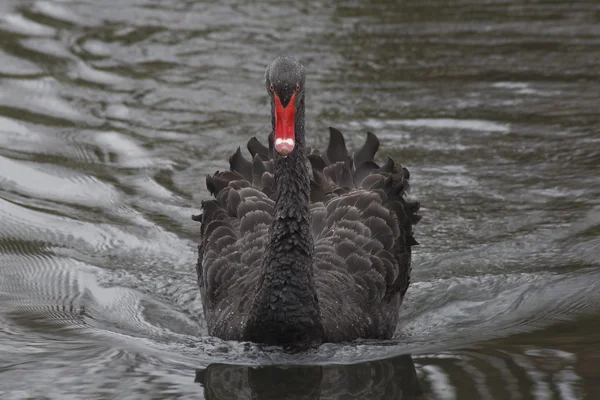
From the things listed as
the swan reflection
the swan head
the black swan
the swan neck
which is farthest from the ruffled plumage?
the swan head

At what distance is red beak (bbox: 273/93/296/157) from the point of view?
568 cm

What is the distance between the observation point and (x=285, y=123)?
576 cm

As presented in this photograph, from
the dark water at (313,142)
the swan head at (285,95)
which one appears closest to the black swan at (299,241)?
the swan head at (285,95)

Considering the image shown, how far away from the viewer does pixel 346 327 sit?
6.34 metres

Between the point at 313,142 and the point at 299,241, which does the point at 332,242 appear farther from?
the point at 313,142

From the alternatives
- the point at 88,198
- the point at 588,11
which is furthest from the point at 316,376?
the point at 588,11

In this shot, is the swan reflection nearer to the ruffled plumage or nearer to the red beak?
the ruffled plumage

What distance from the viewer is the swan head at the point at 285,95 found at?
5734 mm

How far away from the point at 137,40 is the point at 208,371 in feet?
24.4

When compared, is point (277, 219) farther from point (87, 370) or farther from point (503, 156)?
point (503, 156)

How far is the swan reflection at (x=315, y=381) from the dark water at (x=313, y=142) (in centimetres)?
2

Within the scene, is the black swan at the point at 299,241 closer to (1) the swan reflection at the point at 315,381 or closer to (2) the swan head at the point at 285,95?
(2) the swan head at the point at 285,95

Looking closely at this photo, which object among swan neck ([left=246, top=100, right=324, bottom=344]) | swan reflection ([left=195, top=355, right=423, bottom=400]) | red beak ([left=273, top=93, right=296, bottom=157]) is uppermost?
red beak ([left=273, top=93, right=296, bottom=157])

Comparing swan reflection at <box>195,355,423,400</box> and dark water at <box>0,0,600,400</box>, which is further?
dark water at <box>0,0,600,400</box>
